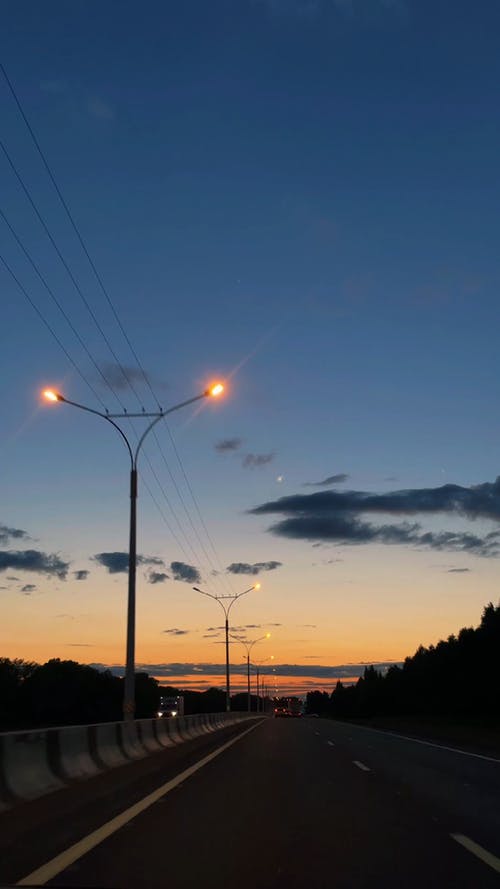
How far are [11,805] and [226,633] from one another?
60195 millimetres

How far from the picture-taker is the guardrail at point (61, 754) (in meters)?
10.8

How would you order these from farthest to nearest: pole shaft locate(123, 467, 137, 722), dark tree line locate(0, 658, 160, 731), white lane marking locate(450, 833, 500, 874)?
1. dark tree line locate(0, 658, 160, 731)
2. pole shaft locate(123, 467, 137, 722)
3. white lane marking locate(450, 833, 500, 874)

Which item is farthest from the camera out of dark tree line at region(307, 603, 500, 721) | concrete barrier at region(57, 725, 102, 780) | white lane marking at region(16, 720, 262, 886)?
dark tree line at region(307, 603, 500, 721)

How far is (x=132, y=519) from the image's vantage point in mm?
24141

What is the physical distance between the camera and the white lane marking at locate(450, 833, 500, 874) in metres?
8.29

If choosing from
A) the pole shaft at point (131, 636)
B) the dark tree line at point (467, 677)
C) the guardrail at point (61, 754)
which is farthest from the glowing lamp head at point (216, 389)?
the dark tree line at point (467, 677)

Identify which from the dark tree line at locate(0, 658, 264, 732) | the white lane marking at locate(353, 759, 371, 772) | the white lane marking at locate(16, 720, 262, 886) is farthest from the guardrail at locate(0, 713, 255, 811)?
the dark tree line at locate(0, 658, 264, 732)

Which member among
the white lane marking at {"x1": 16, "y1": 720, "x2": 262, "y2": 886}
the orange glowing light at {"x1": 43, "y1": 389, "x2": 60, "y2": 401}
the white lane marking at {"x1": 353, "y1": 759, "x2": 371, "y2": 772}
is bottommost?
the white lane marking at {"x1": 16, "y1": 720, "x2": 262, "y2": 886}

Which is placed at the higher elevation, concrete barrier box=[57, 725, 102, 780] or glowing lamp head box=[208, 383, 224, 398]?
glowing lamp head box=[208, 383, 224, 398]

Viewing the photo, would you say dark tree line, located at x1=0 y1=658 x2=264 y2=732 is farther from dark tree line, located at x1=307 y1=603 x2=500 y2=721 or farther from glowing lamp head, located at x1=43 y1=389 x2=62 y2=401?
glowing lamp head, located at x1=43 y1=389 x2=62 y2=401

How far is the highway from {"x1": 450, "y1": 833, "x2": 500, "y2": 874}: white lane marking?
0.7 inches

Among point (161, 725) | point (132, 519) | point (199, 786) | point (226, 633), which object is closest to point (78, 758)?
point (199, 786)

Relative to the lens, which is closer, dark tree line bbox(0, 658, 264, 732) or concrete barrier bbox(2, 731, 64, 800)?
concrete barrier bbox(2, 731, 64, 800)

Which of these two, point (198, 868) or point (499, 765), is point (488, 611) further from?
point (198, 868)
